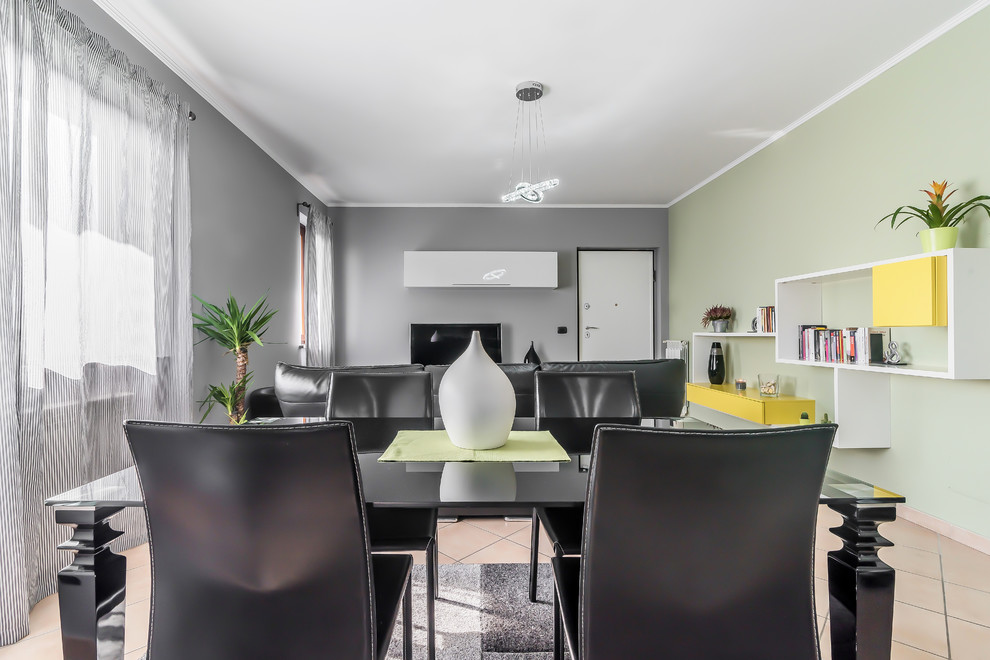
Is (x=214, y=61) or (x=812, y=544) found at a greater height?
(x=214, y=61)

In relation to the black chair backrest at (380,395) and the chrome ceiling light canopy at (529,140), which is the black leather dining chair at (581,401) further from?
the chrome ceiling light canopy at (529,140)

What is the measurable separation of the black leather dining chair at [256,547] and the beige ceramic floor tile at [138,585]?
130 centimetres

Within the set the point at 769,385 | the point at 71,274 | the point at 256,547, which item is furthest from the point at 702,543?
the point at 769,385

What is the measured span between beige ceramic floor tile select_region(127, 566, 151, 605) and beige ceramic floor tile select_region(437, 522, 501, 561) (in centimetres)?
117

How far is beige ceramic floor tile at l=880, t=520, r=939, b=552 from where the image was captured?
7.98 feet

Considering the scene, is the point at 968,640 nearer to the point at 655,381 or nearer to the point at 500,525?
the point at 655,381

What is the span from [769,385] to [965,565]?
5.57 feet

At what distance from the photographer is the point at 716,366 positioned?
15.2ft

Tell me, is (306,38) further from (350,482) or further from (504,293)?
(504,293)

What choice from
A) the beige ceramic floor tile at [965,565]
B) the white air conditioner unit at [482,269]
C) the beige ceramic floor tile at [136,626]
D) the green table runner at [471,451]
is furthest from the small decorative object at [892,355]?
the white air conditioner unit at [482,269]

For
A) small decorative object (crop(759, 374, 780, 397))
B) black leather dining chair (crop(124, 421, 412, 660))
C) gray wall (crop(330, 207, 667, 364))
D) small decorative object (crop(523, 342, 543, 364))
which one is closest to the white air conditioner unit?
gray wall (crop(330, 207, 667, 364))

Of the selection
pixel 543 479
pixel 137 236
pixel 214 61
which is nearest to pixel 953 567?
pixel 543 479

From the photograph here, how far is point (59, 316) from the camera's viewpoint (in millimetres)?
1911

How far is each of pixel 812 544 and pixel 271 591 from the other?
3.08ft
